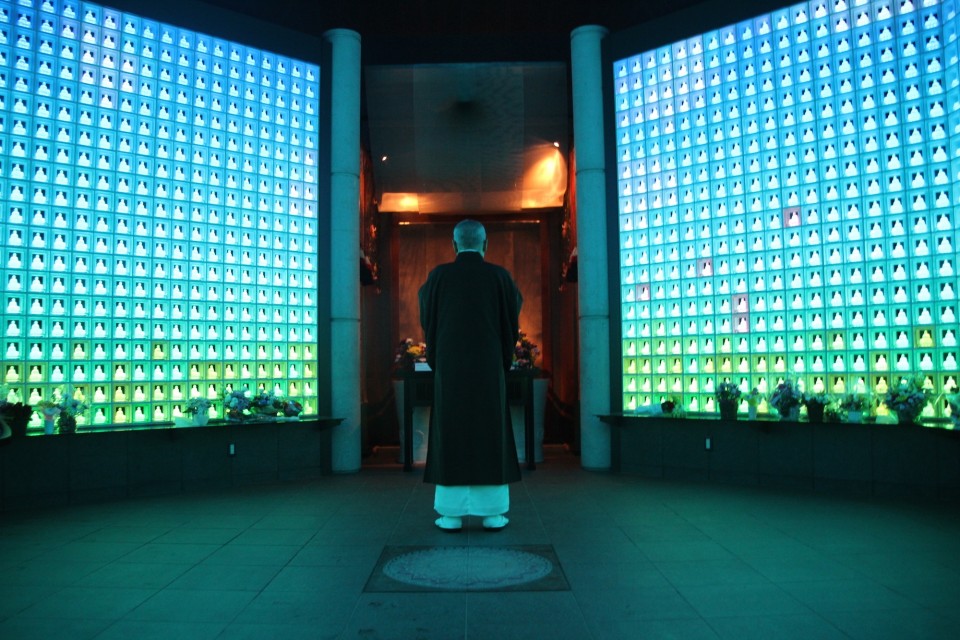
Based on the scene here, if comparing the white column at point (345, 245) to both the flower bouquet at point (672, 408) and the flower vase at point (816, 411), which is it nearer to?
the flower bouquet at point (672, 408)

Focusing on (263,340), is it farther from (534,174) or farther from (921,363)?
(921,363)

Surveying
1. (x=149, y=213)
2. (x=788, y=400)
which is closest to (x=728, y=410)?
(x=788, y=400)

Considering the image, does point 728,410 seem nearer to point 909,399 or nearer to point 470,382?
point 909,399

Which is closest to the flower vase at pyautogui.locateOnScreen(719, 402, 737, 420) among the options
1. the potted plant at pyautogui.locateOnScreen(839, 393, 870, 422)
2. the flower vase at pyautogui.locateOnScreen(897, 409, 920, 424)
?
the potted plant at pyautogui.locateOnScreen(839, 393, 870, 422)

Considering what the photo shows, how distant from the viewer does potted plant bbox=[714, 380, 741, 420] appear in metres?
7.94

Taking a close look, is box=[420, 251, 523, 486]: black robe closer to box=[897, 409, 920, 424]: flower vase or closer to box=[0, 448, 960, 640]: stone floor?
box=[0, 448, 960, 640]: stone floor

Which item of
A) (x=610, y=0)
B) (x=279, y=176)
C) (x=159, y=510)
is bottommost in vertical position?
(x=159, y=510)

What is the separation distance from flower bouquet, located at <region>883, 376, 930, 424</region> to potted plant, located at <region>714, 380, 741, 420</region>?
57.7 inches

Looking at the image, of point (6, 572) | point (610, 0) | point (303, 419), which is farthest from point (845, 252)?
point (6, 572)

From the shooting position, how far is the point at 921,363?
22.9 feet

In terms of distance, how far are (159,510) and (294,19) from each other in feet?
19.7

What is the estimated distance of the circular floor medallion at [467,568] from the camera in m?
4.24

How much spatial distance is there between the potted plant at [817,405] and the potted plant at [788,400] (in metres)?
0.12

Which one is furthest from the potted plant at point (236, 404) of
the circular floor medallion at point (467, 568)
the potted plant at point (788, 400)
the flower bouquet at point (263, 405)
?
the potted plant at point (788, 400)
